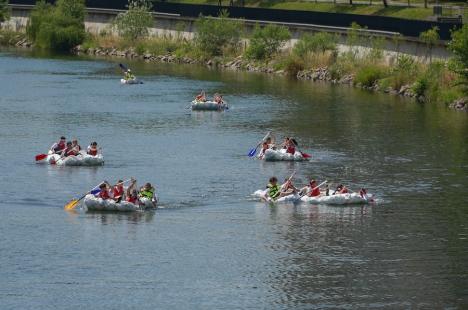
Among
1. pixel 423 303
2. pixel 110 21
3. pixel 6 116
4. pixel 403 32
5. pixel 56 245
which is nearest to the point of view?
pixel 423 303

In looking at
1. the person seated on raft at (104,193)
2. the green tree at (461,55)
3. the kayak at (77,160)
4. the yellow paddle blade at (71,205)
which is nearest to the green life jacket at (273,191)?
the person seated on raft at (104,193)

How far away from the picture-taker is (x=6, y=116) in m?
101

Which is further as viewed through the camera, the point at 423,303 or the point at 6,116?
the point at 6,116

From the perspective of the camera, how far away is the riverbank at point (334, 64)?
365ft

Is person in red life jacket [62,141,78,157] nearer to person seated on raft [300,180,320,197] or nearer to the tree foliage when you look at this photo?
person seated on raft [300,180,320,197]

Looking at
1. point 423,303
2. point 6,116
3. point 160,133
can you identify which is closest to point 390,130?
point 160,133

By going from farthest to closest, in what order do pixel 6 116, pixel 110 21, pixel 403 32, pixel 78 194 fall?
pixel 110 21, pixel 403 32, pixel 6 116, pixel 78 194

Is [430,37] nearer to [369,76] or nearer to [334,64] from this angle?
[369,76]

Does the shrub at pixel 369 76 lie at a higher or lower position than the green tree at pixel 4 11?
lower

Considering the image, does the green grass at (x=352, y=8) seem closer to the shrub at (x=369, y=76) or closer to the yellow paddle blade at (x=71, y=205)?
the shrub at (x=369, y=76)

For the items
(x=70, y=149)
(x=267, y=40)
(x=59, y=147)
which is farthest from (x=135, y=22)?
(x=70, y=149)

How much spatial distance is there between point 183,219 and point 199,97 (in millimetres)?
43014

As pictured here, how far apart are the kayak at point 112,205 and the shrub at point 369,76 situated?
5859cm

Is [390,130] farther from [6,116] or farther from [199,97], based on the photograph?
[6,116]
